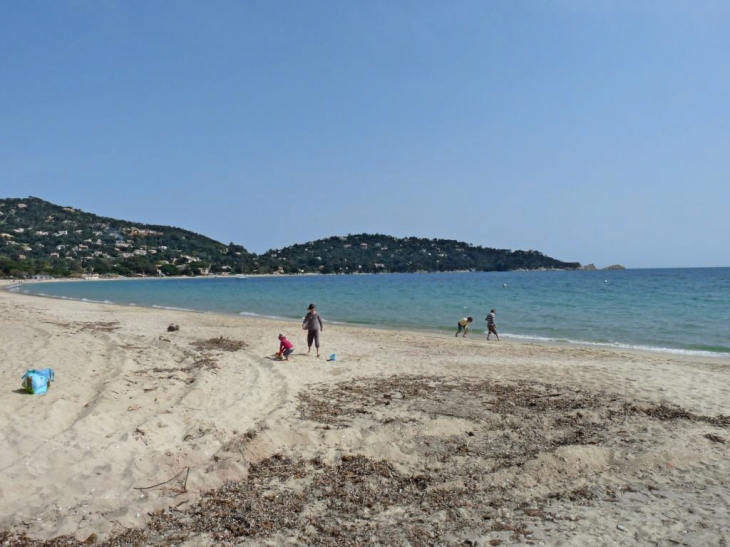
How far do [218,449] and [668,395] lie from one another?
829 cm

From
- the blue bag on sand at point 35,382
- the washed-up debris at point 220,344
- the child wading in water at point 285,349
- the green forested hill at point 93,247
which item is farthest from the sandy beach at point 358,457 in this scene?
the green forested hill at point 93,247

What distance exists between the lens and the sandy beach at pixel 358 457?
446cm

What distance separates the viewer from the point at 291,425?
718 cm

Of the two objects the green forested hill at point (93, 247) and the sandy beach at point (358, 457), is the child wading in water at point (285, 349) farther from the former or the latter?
the green forested hill at point (93, 247)

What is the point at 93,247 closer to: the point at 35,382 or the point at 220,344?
the point at 220,344

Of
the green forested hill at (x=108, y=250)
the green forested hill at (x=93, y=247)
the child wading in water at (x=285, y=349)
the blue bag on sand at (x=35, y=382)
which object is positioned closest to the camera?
the blue bag on sand at (x=35, y=382)

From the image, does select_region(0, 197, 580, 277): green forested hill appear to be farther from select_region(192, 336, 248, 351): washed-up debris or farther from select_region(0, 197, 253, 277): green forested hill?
select_region(192, 336, 248, 351): washed-up debris

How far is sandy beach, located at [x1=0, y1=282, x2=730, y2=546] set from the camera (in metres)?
4.46

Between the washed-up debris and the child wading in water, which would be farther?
the washed-up debris

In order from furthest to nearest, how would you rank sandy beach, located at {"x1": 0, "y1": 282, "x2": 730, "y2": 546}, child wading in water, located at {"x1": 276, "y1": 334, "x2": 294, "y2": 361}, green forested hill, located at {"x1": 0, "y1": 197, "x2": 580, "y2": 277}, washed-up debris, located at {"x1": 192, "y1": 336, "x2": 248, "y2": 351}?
1. green forested hill, located at {"x1": 0, "y1": 197, "x2": 580, "y2": 277}
2. washed-up debris, located at {"x1": 192, "y1": 336, "x2": 248, "y2": 351}
3. child wading in water, located at {"x1": 276, "y1": 334, "x2": 294, "y2": 361}
4. sandy beach, located at {"x1": 0, "y1": 282, "x2": 730, "y2": 546}

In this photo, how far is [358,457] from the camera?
611cm

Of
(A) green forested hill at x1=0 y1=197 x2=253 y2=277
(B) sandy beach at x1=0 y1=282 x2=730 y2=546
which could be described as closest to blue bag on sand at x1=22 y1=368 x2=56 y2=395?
(B) sandy beach at x1=0 y1=282 x2=730 y2=546

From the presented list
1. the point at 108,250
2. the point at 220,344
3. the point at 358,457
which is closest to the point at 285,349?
the point at 220,344

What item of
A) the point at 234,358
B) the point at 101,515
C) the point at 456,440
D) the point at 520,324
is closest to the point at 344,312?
the point at 520,324
